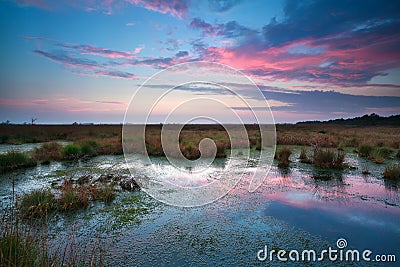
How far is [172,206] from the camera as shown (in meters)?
5.85

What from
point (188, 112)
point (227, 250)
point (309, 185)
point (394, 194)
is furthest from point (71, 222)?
point (394, 194)

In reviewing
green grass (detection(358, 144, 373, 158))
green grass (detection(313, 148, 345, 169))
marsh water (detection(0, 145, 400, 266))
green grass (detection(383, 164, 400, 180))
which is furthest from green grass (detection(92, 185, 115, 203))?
green grass (detection(358, 144, 373, 158))

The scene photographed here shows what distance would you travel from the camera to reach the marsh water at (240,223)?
378cm

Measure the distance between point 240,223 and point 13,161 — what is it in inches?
379

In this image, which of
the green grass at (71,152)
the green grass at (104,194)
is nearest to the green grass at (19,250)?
the green grass at (104,194)

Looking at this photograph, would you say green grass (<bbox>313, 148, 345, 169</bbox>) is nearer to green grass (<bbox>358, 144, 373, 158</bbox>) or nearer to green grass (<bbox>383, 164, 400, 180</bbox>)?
green grass (<bbox>383, 164, 400, 180</bbox>)

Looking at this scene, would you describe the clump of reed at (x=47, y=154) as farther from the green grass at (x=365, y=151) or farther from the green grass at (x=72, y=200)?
the green grass at (x=365, y=151)

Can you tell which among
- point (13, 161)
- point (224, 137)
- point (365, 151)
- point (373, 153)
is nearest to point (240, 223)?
point (13, 161)

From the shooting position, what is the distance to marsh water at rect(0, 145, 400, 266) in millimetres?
3777

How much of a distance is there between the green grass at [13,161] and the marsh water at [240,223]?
2307 mm

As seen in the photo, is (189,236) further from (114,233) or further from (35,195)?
(35,195)

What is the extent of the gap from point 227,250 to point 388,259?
2348 mm

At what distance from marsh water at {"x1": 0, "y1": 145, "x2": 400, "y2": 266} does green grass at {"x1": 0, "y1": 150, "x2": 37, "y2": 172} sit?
7.57 ft

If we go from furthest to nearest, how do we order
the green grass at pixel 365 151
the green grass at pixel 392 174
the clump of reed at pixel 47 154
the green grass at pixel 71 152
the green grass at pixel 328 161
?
the green grass at pixel 365 151, the green grass at pixel 71 152, the clump of reed at pixel 47 154, the green grass at pixel 328 161, the green grass at pixel 392 174
